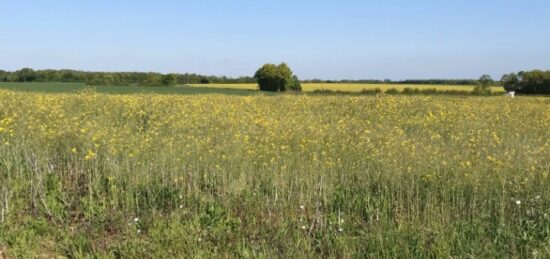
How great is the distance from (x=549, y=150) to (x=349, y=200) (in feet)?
11.3

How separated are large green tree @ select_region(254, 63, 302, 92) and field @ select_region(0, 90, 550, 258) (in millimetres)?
58950

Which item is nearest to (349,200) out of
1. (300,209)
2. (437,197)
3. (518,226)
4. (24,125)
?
(300,209)

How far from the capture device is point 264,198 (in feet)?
18.3

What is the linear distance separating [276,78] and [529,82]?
31629 mm

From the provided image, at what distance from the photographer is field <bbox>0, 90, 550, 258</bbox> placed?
4.54 metres

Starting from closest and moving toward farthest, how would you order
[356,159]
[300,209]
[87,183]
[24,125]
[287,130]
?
1. [300,209]
2. [87,183]
3. [356,159]
4. [24,125]
5. [287,130]

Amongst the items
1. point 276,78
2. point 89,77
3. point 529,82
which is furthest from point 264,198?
point 89,77

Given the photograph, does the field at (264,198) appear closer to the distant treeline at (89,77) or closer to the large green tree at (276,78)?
the large green tree at (276,78)

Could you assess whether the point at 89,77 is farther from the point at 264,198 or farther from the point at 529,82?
the point at 264,198

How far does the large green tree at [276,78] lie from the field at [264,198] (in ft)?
193

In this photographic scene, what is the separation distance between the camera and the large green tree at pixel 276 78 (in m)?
66.6

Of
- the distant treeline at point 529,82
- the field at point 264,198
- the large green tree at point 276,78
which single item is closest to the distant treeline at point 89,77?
the large green tree at point 276,78

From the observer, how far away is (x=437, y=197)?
5500 mm

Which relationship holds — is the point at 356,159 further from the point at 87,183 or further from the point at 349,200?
the point at 87,183
